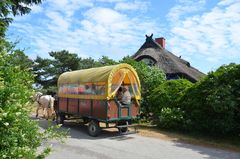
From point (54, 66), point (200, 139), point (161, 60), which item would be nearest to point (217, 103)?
point (200, 139)

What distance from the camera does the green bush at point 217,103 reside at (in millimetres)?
12266

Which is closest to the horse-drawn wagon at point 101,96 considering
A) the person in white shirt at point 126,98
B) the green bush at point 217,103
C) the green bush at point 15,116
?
the person in white shirt at point 126,98

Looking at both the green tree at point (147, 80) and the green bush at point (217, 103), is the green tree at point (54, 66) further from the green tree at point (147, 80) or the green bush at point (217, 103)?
the green bush at point (217, 103)

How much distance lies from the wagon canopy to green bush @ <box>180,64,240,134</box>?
272 centimetres

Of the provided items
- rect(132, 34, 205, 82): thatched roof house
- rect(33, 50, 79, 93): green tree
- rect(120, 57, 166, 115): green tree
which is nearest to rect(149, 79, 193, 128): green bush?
rect(120, 57, 166, 115): green tree

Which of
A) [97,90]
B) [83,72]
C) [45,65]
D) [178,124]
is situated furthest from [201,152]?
[45,65]

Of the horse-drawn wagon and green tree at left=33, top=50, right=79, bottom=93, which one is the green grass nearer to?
the horse-drawn wagon

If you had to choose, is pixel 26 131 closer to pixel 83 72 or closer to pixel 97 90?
pixel 97 90

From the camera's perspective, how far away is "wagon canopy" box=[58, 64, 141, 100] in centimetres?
1297

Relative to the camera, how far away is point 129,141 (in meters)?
12.3

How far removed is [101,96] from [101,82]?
1.99 feet

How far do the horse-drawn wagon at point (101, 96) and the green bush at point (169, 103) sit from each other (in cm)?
165

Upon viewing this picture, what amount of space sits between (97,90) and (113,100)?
2.92 feet

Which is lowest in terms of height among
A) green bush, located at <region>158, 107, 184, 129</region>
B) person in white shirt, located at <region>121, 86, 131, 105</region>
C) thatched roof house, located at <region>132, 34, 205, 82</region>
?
green bush, located at <region>158, 107, 184, 129</region>
